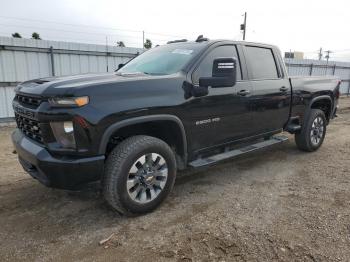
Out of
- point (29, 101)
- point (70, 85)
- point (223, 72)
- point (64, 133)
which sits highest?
point (223, 72)

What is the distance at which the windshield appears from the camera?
3.86 meters

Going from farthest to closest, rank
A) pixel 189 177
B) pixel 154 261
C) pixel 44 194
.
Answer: pixel 189 177 < pixel 44 194 < pixel 154 261

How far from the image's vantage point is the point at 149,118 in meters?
3.25

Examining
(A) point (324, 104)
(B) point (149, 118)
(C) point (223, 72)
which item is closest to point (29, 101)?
(B) point (149, 118)

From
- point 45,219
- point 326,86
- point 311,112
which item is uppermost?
point 326,86

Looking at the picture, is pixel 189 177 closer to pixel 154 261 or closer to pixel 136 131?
pixel 136 131

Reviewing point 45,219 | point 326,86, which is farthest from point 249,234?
point 326,86

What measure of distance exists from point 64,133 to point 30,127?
1.98 ft

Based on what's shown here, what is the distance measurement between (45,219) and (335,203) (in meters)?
3.40

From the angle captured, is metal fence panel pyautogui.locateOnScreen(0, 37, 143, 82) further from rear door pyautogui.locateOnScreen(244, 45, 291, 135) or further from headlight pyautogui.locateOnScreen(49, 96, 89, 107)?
headlight pyautogui.locateOnScreen(49, 96, 89, 107)

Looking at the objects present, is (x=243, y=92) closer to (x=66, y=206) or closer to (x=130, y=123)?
(x=130, y=123)

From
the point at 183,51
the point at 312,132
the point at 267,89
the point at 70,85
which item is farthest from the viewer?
the point at 312,132

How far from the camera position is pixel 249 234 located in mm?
3053

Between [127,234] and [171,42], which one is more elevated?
[171,42]
